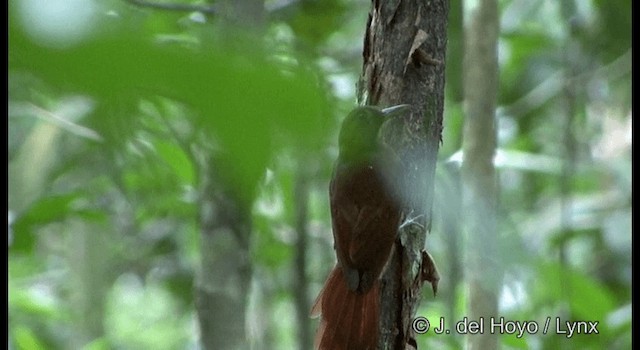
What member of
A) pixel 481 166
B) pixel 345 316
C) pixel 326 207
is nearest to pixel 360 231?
pixel 345 316

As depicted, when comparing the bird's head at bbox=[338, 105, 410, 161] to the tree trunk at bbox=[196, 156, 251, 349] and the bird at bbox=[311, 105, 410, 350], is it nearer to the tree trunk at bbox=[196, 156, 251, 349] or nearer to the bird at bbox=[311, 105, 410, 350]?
the bird at bbox=[311, 105, 410, 350]

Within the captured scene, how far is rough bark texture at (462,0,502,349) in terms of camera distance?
201 centimetres

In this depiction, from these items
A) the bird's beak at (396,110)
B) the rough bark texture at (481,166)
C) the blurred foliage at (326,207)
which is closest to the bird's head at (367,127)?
the bird's beak at (396,110)

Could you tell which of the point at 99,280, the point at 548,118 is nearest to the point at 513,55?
the point at 548,118

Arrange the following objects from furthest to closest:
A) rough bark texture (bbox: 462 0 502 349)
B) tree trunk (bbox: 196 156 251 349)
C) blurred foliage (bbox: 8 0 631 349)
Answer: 1. blurred foliage (bbox: 8 0 631 349)
2. rough bark texture (bbox: 462 0 502 349)
3. tree trunk (bbox: 196 156 251 349)

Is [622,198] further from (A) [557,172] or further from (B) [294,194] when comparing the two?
(B) [294,194]

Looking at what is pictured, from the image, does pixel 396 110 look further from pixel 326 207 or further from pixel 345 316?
pixel 326 207

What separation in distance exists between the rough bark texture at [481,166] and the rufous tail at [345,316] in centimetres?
46

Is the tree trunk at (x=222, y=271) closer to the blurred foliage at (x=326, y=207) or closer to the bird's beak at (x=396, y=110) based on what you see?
the blurred foliage at (x=326, y=207)

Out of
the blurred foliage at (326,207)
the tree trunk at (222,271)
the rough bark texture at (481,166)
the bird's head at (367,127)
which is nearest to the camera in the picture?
the bird's head at (367,127)

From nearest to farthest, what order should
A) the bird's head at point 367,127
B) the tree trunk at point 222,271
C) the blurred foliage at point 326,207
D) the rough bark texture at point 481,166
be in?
the bird's head at point 367,127, the tree trunk at point 222,271, the rough bark texture at point 481,166, the blurred foliage at point 326,207

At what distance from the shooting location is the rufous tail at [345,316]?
142 centimetres

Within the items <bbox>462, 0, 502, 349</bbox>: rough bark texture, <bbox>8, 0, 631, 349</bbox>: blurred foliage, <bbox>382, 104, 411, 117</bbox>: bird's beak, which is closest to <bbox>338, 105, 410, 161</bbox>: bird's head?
<bbox>382, 104, 411, 117</bbox>: bird's beak

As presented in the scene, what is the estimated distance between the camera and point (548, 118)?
364 cm
